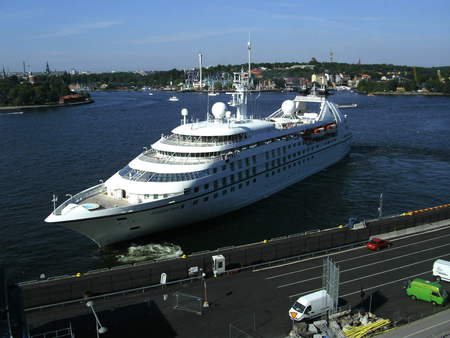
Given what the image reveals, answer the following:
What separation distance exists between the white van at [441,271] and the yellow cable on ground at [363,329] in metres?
7.45

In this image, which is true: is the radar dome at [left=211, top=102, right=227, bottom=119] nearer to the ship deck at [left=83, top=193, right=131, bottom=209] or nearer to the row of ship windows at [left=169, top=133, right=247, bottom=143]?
the row of ship windows at [left=169, top=133, right=247, bottom=143]

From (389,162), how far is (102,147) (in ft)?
174

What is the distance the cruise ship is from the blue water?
6.44ft

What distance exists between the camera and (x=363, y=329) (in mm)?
21094

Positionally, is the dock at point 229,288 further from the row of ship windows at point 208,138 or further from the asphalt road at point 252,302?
the row of ship windows at point 208,138

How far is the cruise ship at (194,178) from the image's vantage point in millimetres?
35000

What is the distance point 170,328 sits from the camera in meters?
22.3

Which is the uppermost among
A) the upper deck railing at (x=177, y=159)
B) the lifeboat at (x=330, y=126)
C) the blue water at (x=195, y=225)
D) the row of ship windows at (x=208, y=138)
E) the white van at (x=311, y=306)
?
the row of ship windows at (x=208, y=138)

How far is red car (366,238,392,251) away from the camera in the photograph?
3209 cm

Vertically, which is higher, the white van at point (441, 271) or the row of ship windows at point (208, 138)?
the row of ship windows at point (208, 138)

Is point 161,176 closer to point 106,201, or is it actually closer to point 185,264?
point 106,201

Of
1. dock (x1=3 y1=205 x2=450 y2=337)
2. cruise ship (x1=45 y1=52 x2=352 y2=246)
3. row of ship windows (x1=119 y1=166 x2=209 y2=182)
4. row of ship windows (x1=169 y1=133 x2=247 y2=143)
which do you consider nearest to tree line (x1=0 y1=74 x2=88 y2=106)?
cruise ship (x1=45 y1=52 x2=352 y2=246)

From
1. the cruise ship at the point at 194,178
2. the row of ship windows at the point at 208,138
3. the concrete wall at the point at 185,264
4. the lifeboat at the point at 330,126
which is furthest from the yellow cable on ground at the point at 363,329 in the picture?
the lifeboat at the point at 330,126

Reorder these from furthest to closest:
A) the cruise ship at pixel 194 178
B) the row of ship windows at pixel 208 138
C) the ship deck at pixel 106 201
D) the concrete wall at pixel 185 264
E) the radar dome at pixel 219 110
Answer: the radar dome at pixel 219 110 < the row of ship windows at pixel 208 138 < the ship deck at pixel 106 201 < the cruise ship at pixel 194 178 < the concrete wall at pixel 185 264
